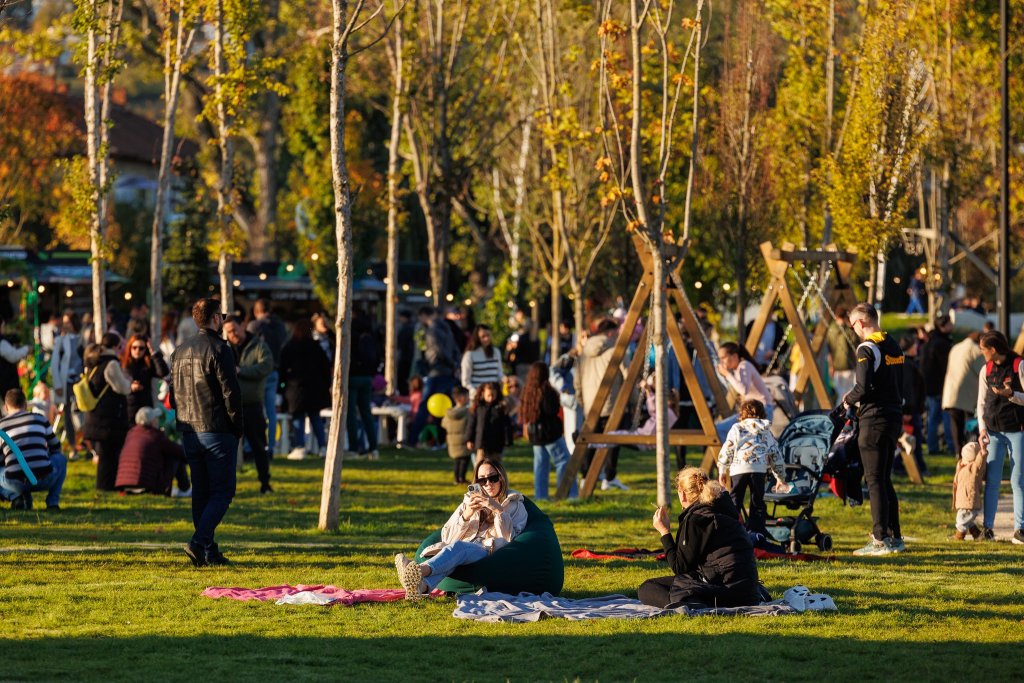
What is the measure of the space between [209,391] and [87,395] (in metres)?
6.00

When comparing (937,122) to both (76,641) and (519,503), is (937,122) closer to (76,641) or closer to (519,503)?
(519,503)

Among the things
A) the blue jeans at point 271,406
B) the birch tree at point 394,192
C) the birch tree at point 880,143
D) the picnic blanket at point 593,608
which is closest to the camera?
the picnic blanket at point 593,608

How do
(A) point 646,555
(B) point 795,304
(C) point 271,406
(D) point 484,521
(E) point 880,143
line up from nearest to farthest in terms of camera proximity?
(D) point 484,521 → (A) point 646,555 → (B) point 795,304 → (C) point 271,406 → (E) point 880,143

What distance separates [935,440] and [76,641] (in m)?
17.5

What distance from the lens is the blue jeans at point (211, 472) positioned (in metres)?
12.7

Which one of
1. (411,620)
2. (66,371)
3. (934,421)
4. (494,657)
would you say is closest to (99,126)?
(66,371)

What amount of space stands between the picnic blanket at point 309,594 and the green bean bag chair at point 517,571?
20cm

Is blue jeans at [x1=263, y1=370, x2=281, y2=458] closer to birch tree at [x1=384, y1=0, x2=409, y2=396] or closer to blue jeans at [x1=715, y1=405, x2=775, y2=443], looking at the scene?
birch tree at [x1=384, y1=0, x2=409, y2=396]

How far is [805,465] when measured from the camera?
563 inches

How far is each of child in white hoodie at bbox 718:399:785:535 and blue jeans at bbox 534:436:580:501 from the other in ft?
12.8

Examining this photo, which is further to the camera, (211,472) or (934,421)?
(934,421)

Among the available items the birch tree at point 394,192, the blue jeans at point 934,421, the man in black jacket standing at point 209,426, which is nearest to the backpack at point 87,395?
the man in black jacket standing at point 209,426

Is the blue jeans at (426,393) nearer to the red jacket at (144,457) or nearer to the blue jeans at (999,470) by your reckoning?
the red jacket at (144,457)

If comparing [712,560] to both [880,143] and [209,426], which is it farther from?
[880,143]
